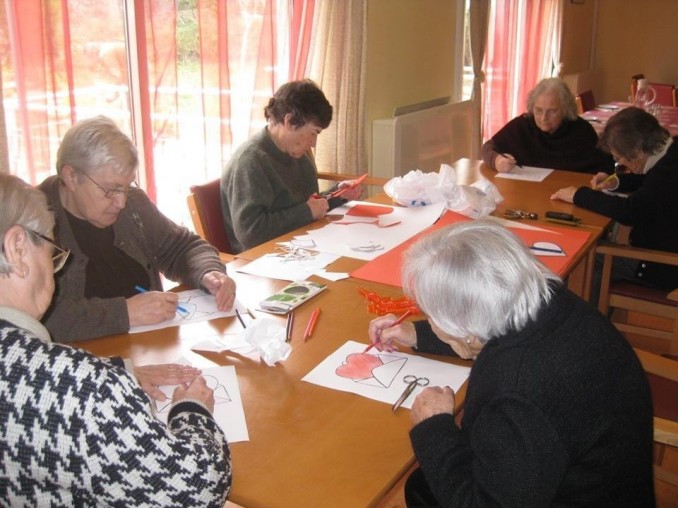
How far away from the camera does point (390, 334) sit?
1.53 m

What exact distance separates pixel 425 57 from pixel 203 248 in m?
3.24

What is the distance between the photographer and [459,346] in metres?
1.26

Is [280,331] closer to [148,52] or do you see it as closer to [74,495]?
[74,495]

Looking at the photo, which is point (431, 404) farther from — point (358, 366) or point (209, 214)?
point (209, 214)

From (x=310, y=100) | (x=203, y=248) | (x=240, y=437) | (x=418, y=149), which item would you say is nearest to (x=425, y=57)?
(x=418, y=149)

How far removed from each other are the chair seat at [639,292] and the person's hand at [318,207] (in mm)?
1219

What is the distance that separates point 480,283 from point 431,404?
0.27 m

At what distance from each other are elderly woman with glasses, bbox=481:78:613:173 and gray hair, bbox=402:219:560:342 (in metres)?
2.36

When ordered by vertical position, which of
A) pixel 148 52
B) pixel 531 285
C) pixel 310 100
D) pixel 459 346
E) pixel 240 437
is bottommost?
pixel 240 437

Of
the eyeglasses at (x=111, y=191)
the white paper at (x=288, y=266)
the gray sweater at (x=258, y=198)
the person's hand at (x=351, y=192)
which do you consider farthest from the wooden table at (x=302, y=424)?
the person's hand at (x=351, y=192)

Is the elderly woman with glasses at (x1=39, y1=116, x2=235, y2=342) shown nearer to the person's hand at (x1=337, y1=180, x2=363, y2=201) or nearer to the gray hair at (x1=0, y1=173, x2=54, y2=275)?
the gray hair at (x1=0, y1=173, x2=54, y2=275)

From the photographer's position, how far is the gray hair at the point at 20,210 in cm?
97

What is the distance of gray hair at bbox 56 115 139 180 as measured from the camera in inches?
67.9

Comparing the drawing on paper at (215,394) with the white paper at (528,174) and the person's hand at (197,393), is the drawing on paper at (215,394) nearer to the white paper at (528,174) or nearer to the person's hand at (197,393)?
the person's hand at (197,393)
